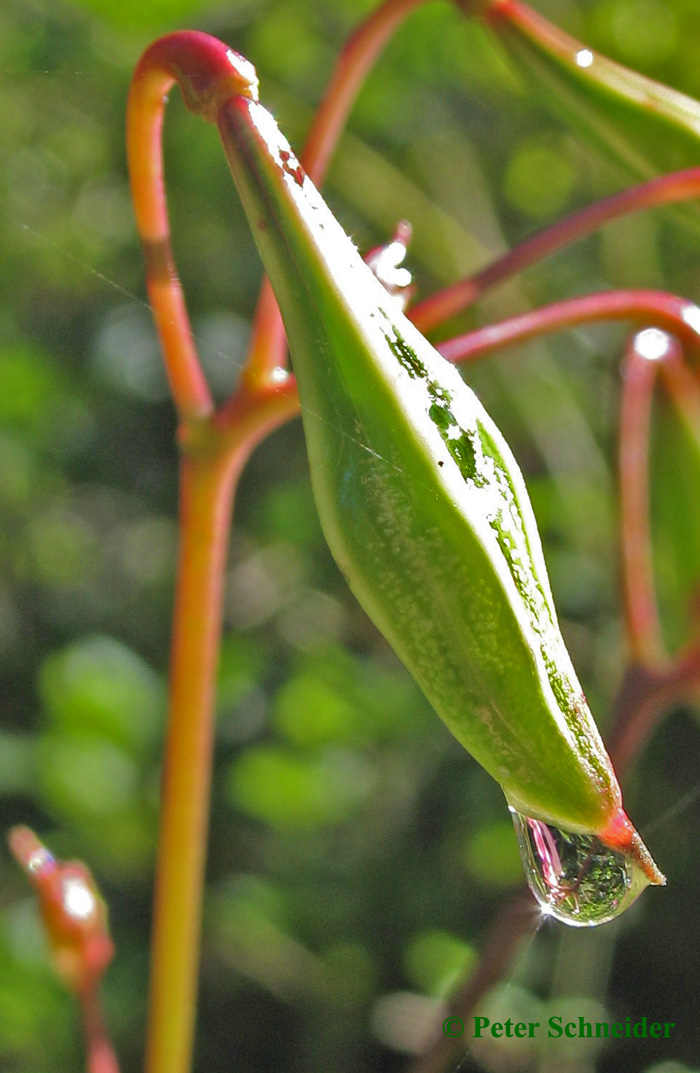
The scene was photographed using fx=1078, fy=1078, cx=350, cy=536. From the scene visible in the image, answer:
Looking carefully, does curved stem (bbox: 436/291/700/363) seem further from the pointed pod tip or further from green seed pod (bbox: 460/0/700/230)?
the pointed pod tip

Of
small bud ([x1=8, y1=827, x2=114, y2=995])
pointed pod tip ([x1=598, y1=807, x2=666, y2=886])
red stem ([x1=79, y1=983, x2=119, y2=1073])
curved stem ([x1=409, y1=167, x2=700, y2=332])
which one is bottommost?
pointed pod tip ([x1=598, y1=807, x2=666, y2=886])

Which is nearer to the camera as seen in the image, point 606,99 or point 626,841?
point 626,841

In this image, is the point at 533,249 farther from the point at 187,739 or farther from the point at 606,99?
the point at 187,739

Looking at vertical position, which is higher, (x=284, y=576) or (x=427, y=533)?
(x=284, y=576)

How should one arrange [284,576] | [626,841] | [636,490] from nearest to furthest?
[626,841] < [636,490] < [284,576]

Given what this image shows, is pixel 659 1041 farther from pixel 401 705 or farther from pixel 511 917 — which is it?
pixel 401 705

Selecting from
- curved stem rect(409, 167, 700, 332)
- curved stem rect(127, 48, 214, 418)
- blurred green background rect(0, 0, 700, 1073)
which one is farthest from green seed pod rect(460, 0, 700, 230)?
blurred green background rect(0, 0, 700, 1073)

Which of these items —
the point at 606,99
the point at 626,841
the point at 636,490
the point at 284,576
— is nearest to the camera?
the point at 626,841

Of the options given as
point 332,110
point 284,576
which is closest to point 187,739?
point 332,110
